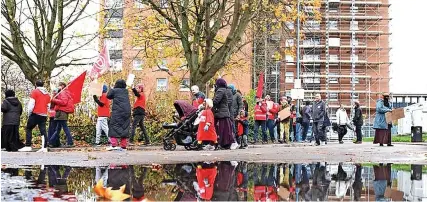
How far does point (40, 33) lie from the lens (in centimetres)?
2698

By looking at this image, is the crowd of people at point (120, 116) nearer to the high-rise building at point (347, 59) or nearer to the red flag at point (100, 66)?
the red flag at point (100, 66)

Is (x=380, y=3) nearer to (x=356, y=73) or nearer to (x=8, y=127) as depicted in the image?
(x=356, y=73)

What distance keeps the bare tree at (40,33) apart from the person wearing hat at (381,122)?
11.9m

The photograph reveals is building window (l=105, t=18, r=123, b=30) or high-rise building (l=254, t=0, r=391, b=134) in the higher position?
high-rise building (l=254, t=0, r=391, b=134)

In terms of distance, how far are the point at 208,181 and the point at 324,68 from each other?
231 ft

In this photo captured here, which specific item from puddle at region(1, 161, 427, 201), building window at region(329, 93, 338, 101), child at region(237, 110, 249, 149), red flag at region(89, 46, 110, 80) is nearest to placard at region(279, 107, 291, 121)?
child at region(237, 110, 249, 149)

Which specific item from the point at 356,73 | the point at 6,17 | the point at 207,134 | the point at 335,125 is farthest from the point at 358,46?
the point at 207,134

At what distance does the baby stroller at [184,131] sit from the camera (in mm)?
17312

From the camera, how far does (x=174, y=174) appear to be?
9.01m

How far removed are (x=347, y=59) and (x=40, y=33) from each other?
179ft

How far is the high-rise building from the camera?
7525cm

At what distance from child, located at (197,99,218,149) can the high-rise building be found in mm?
58768

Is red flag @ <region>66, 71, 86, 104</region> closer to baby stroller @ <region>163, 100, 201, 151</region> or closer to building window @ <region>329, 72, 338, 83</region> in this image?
baby stroller @ <region>163, 100, 201, 151</region>

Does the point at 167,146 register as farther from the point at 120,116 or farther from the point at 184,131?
the point at 120,116
